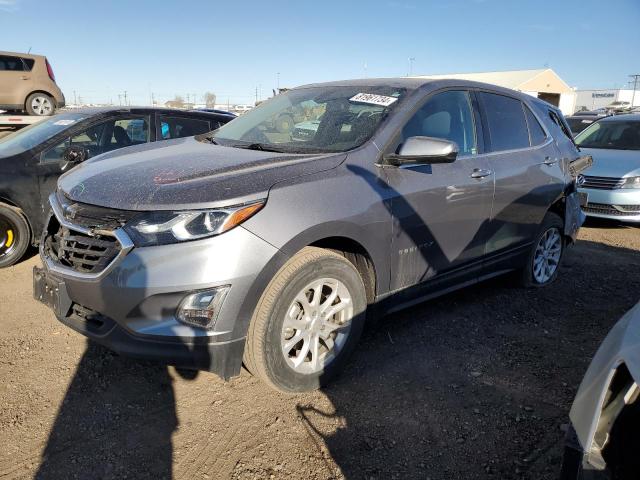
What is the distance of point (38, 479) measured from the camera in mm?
2197

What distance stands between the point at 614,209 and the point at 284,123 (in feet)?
19.1

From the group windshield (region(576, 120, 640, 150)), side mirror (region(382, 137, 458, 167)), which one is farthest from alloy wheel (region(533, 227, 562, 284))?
windshield (region(576, 120, 640, 150))

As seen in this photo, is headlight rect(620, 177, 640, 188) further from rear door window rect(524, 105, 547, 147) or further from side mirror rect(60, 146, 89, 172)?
side mirror rect(60, 146, 89, 172)

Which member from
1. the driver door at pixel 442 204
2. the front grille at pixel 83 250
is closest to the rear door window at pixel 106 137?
the front grille at pixel 83 250

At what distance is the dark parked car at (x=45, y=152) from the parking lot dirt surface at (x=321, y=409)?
1.18 meters

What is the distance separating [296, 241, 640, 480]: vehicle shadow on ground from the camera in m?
2.40

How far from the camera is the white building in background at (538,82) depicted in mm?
48175

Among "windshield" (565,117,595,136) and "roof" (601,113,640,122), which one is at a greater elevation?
"roof" (601,113,640,122)

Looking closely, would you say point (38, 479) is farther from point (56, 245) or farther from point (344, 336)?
point (344, 336)

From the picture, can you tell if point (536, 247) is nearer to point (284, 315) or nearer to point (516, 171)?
point (516, 171)

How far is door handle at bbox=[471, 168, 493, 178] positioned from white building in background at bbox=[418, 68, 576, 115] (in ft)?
156

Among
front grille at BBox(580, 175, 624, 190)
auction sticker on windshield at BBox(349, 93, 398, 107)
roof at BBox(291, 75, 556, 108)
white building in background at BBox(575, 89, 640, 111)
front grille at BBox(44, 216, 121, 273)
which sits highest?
white building in background at BBox(575, 89, 640, 111)

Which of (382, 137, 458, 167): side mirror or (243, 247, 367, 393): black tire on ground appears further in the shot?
(382, 137, 458, 167): side mirror

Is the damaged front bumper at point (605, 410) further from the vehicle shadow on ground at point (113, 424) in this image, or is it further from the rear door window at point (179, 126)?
the rear door window at point (179, 126)
